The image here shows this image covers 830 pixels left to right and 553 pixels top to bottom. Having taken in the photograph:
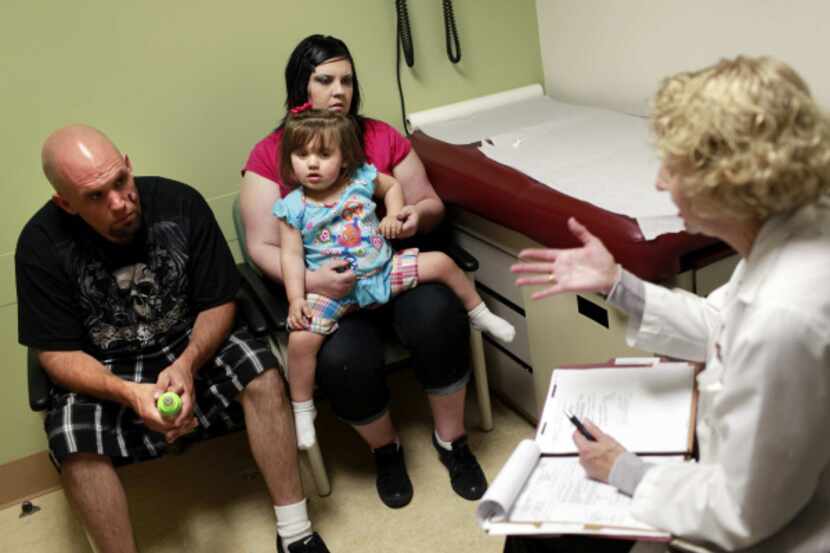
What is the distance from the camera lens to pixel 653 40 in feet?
7.34

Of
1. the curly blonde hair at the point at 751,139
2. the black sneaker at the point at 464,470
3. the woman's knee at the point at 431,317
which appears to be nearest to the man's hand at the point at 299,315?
the woman's knee at the point at 431,317

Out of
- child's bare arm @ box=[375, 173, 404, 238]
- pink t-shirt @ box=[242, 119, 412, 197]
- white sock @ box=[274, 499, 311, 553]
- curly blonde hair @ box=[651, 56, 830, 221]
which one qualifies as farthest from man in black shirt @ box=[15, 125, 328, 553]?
curly blonde hair @ box=[651, 56, 830, 221]

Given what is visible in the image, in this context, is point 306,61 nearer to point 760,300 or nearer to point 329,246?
point 329,246

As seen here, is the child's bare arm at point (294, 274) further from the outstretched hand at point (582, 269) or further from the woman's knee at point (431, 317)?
the outstretched hand at point (582, 269)

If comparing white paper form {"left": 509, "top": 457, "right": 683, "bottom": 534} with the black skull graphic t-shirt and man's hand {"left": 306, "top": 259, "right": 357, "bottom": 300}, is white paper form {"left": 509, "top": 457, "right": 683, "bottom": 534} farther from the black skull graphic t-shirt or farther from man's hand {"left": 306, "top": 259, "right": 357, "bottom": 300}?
the black skull graphic t-shirt

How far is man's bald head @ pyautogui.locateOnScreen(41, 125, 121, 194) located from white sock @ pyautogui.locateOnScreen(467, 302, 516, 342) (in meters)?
1.00

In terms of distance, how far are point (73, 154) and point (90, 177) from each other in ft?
0.22

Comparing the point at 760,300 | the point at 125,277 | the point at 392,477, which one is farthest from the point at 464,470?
the point at 760,300

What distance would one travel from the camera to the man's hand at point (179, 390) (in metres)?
1.80

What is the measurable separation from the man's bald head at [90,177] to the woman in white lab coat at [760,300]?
129 cm

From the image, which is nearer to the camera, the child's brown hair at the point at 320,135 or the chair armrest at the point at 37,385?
the chair armrest at the point at 37,385

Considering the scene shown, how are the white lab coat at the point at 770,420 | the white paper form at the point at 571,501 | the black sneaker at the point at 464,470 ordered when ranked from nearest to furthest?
the white lab coat at the point at 770,420 < the white paper form at the point at 571,501 < the black sneaker at the point at 464,470

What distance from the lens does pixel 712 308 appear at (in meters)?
1.26

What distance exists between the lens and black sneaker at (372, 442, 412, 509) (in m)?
2.09
